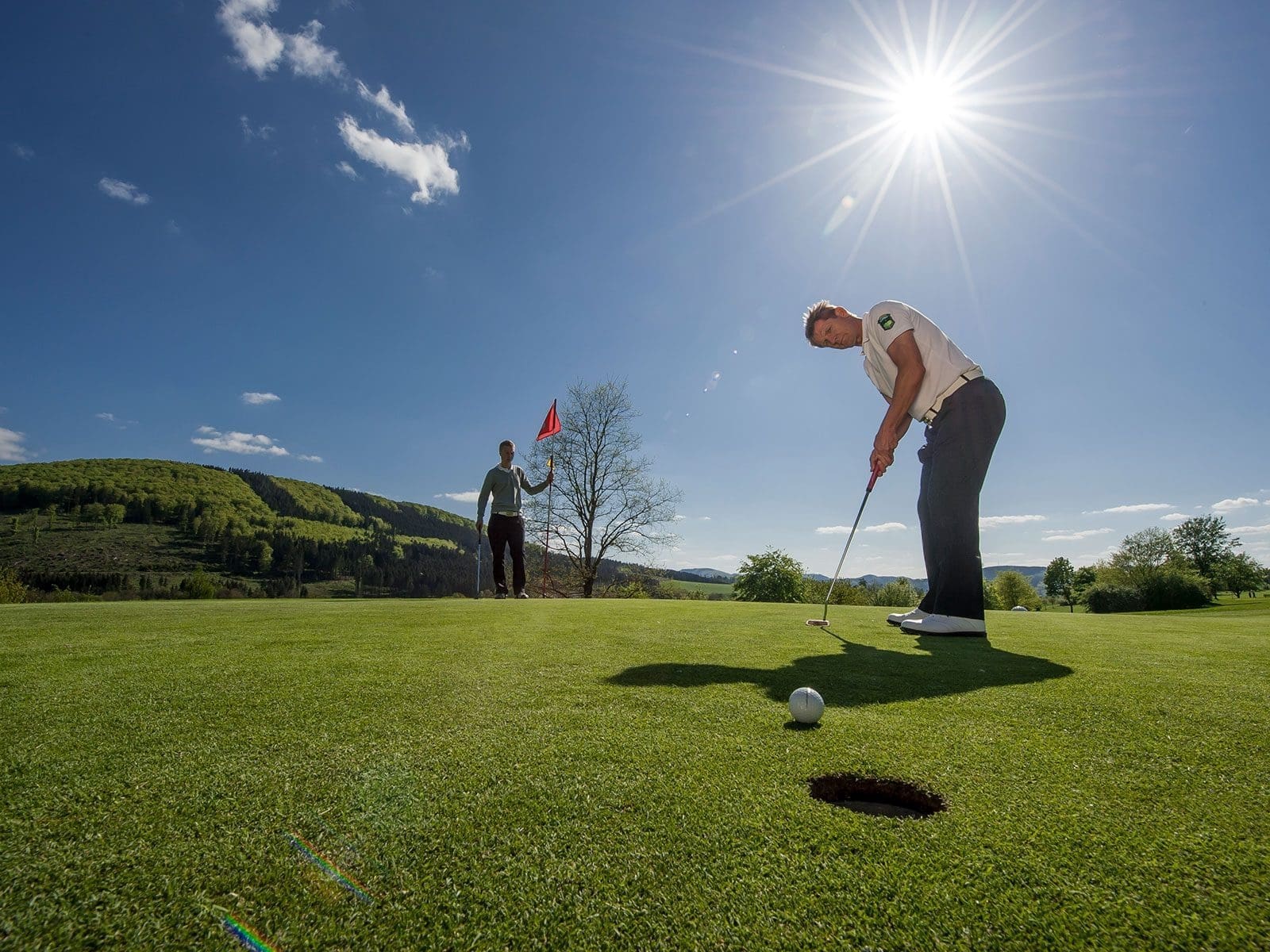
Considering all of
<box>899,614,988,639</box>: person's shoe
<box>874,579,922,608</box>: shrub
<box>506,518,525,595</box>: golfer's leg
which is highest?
<box>506,518,525,595</box>: golfer's leg

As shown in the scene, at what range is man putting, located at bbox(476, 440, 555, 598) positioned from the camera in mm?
9867

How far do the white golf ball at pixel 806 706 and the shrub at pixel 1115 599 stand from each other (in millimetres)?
41419

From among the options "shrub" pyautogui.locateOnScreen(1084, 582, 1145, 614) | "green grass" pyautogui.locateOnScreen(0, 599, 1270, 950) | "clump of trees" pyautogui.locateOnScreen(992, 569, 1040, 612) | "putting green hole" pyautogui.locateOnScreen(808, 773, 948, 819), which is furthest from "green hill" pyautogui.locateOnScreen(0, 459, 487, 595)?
"putting green hole" pyautogui.locateOnScreen(808, 773, 948, 819)

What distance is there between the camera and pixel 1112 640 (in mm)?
3863

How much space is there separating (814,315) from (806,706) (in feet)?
14.0

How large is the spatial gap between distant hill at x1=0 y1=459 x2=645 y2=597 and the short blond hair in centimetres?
6390

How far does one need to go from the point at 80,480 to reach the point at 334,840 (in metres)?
182

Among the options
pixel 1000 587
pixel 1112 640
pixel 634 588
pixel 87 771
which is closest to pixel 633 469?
pixel 634 588

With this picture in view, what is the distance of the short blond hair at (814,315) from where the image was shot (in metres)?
5.17

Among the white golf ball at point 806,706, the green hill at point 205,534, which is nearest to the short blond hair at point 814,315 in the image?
the white golf ball at point 806,706

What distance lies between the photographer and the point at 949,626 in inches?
166

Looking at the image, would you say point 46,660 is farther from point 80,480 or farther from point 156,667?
point 80,480

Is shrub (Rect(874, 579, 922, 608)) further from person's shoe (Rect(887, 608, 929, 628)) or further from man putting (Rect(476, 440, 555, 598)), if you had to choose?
person's shoe (Rect(887, 608, 929, 628))

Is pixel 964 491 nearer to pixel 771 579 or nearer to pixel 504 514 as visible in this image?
pixel 504 514
